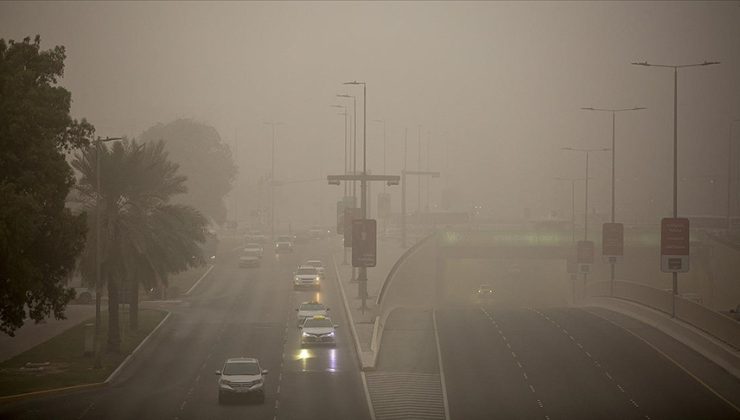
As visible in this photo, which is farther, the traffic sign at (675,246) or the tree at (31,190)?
the traffic sign at (675,246)

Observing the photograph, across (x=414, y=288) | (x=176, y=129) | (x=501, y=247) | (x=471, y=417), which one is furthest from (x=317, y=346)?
(x=176, y=129)

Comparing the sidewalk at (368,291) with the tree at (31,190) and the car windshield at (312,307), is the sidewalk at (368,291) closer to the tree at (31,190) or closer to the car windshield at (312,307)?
the car windshield at (312,307)

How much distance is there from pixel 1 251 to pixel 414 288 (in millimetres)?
71920

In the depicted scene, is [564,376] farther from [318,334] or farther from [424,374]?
[318,334]

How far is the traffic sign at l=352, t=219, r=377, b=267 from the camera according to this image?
222 ft

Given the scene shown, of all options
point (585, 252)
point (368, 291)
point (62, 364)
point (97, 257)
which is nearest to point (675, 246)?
point (368, 291)

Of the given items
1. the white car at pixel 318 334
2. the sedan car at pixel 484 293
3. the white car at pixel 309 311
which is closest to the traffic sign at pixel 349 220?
the white car at pixel 309 311

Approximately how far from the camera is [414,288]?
107625 millimetres

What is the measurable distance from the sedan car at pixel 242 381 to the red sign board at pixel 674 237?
24.7 metres

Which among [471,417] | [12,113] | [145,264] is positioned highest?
[12,113]

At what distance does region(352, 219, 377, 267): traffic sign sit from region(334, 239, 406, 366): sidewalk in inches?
112

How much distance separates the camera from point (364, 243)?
68000 mm

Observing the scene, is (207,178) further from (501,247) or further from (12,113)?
(12,113)

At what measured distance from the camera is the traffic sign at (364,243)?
222 feet
